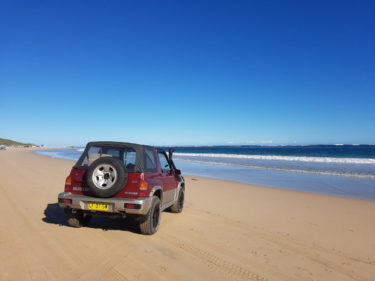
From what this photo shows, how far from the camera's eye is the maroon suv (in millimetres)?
4621

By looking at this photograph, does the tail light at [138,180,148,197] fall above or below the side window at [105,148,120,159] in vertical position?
below

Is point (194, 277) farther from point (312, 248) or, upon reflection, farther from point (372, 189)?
point (372, 189)

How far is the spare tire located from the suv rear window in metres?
0.47

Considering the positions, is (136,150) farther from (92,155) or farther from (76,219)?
(76,219)

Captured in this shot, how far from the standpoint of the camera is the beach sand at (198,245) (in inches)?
140

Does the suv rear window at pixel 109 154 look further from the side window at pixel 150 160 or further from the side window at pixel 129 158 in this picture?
the side window at pixel 150 160

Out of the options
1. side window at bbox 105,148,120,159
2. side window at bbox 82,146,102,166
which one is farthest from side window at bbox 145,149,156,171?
side window at bbox 82,146,102,166

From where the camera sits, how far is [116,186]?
15.1 feet

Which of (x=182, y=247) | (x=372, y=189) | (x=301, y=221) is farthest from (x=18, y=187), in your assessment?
(x=372, y=189)

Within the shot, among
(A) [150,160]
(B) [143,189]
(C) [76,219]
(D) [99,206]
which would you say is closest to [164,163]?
(A) [150,160]

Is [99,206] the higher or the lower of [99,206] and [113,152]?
the lower

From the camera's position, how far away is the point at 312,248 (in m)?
4.73

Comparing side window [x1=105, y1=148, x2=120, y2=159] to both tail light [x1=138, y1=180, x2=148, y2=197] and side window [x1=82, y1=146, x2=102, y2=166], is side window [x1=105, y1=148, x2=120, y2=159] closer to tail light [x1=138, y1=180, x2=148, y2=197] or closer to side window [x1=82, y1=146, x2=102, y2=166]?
side window [x1=82, y1=146, x2=102, y2=166]

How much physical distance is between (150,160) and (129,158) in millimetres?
441
